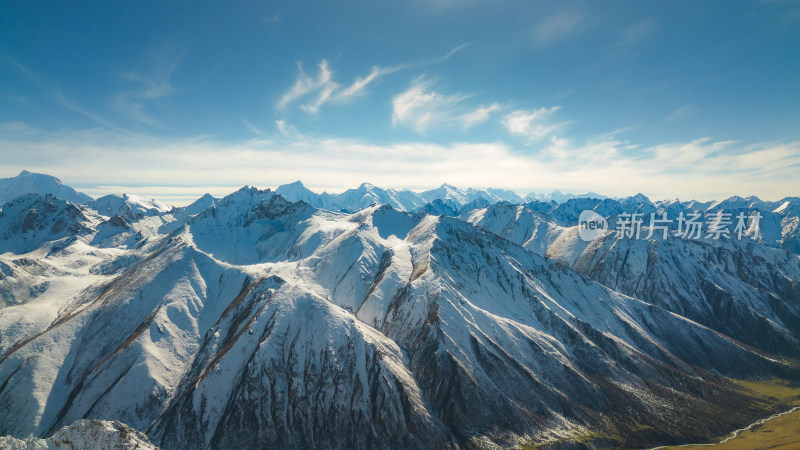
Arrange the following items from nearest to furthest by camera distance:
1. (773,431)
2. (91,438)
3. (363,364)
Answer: (91,438)
(363,364)
(773,431)

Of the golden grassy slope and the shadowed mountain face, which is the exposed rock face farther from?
the golden grassy slope

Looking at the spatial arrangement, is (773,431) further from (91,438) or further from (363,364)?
(91,438)

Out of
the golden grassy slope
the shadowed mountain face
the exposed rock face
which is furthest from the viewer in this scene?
the golden grassy slope

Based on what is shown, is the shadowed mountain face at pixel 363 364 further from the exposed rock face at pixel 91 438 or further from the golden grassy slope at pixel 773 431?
the exposed rock face at pixel 91 438


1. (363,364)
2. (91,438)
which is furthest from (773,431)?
(91,438)

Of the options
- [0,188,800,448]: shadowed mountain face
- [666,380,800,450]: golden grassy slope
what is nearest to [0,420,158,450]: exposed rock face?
[0,188,800,448]: shadowed mountain face

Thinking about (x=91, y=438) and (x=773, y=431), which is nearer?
(x=91, y=438)

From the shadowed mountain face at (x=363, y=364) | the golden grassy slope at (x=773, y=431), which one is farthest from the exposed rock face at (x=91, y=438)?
the golden grassy slope at (x=773, y=431)

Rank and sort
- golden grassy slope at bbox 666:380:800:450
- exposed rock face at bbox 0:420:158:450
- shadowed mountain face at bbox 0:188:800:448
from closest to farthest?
exposed rock face at bbox 0:420:158:450, shadowed mountain face at bbox 0:188:800:448, golden grassy slope at bbox 666:380:800:450

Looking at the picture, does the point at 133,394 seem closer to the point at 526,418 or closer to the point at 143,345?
the point at 143,345

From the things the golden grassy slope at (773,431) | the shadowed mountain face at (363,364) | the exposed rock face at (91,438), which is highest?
the exposed rock face at (91,438)

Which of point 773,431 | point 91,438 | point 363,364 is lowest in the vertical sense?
point 773,431
